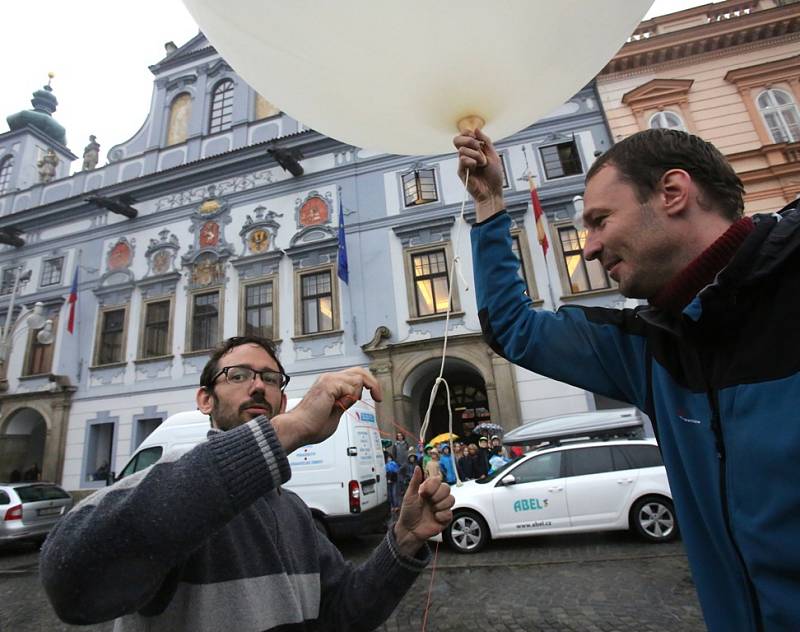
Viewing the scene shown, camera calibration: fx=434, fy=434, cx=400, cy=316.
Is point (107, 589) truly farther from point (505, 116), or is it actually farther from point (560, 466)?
point (560, 466)

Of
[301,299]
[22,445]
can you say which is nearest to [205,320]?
[301,299]

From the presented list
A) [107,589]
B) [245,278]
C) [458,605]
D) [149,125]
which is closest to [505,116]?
[107,589]

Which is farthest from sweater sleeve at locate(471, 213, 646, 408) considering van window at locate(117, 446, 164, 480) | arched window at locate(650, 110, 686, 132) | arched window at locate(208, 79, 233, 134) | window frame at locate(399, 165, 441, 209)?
arched window at locate(208, 79, 233, 134)

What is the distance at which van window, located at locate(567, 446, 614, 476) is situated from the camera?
21.3ft

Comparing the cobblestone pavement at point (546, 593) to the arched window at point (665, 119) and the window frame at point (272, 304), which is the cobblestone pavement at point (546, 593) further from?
the arched window at point (665, 119)

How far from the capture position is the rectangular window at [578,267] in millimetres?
11633

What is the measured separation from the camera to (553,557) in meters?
5.91

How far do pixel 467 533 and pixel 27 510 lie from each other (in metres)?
8.82

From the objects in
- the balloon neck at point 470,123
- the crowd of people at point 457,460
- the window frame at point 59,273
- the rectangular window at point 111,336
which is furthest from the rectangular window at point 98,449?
the balloon neck at point 470,123

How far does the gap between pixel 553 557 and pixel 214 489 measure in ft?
20.8

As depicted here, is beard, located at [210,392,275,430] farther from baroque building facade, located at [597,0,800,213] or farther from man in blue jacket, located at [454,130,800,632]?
baroque building facade, located at [597,0,800,213]

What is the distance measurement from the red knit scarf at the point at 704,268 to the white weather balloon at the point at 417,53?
903mm

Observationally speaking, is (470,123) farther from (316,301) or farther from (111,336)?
(111,336)

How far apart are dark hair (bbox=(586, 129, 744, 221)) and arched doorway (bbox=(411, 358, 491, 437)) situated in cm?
1146
